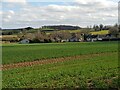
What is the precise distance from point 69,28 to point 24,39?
31777mm

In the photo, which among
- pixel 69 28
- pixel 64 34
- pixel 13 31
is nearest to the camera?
pixel 13 31

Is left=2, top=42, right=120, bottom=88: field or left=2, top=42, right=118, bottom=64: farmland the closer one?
left=2, top=42, right=120, bottom=88: field

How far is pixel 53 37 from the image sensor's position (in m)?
138

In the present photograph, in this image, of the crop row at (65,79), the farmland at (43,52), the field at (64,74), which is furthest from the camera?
the farmland at (43,52)

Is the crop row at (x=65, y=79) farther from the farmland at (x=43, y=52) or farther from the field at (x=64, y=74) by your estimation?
the farmland at (x=43, y=52)

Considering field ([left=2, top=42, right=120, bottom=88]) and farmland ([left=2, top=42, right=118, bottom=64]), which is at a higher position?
field ([left=2, top=42, right=120, bottom=88])

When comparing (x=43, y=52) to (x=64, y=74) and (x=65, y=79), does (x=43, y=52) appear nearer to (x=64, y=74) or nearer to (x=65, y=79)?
(x=64, y=74)

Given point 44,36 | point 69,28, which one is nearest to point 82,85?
point 44,36

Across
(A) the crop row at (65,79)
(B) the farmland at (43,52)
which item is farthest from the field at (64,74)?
(B) the farmland at (43,52)

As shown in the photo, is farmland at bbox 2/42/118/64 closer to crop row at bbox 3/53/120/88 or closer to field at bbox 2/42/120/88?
field at bbox 2/42/120/88

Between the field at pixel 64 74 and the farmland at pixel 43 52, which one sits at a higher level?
the field at pixel 64 74

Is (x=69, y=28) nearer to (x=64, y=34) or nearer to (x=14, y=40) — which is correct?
(x=64, y=34)

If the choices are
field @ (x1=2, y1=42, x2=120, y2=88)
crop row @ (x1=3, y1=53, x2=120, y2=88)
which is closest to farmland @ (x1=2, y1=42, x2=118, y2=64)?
field @ (x1=2, y1=42, x2=120, y2=88)

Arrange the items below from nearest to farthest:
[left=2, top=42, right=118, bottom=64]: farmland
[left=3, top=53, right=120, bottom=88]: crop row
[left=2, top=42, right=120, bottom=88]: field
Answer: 1. [left=3, top=53, right=120, bottom=88]: crop row
2. [left=2, top=42, right=120, bottom=88]: field
3. [left=2, top=42, right=118, bottom=64]: farmland
